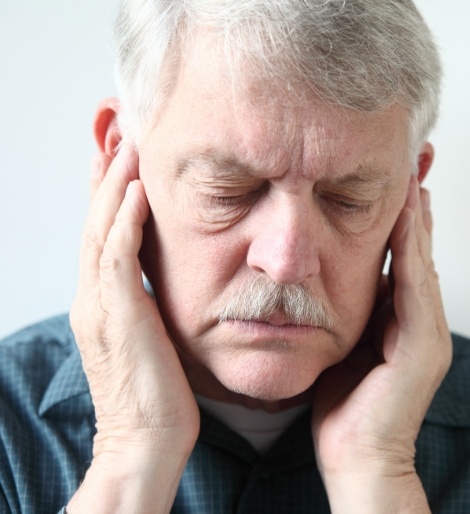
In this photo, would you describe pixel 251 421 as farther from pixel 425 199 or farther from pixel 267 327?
pixel 425 199

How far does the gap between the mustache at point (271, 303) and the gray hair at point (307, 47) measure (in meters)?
0.37

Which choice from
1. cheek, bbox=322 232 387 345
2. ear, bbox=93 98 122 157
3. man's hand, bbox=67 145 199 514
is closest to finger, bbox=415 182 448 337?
cheek, bbox=322 232 387 345

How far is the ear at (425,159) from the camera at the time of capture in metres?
1.86

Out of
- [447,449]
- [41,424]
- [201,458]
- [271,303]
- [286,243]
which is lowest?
[447,449]

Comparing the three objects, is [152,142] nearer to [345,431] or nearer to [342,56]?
[342,56]

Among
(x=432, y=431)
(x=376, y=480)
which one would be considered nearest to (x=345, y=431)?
(x=376, y=480)

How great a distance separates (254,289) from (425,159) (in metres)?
0.61

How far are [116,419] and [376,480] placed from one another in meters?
0.57

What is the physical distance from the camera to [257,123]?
1.48 metres

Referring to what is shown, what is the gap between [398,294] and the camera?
1.82 meters

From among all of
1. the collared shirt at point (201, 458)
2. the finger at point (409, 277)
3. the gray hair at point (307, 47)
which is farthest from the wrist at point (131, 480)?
the gray hair at point (307, 47)

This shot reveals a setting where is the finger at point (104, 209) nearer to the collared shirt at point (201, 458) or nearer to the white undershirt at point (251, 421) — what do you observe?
the collared shirt at point (201, 458)

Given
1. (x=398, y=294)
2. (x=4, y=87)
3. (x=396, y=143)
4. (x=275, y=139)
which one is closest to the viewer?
(x=275, y=139)

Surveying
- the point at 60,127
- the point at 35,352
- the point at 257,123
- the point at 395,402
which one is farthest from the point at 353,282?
the point at 60,127
